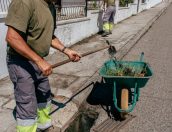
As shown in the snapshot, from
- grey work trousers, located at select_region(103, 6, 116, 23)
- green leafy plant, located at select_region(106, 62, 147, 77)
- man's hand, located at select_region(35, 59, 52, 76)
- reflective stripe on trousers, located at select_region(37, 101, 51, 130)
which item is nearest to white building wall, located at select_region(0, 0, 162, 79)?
grey work trousers, located at select_region(103, 6, 116, 23)

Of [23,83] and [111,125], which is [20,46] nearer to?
[23,83]

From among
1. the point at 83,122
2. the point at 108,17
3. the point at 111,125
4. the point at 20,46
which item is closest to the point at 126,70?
the point at 111,125

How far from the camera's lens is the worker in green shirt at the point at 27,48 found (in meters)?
2.86

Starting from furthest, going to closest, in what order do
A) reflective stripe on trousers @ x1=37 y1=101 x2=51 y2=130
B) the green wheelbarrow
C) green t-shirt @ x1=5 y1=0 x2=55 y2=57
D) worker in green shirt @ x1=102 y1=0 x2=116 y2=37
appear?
1. worker in green shirt @ x1=102 y1=0 x2=116 y2=37
2. the green wheelbarrow
3. reflective stripe on trousers @ x1=37 y1=101 x2=51 y2=130
4. green t-shirt @ x1=5 y1=0 x2=55 y2=57

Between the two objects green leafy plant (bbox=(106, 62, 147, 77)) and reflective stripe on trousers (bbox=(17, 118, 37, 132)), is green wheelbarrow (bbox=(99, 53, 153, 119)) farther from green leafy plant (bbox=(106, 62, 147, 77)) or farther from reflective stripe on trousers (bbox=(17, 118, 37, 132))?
reflective stripe on trousers (bbox=(17, 118, 37, 132))

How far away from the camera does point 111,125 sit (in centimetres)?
439

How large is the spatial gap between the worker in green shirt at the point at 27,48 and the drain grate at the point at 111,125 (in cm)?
120

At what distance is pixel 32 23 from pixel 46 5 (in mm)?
309

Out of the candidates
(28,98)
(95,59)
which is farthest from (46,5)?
(95,59)

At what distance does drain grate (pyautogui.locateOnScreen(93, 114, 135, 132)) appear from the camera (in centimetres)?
427

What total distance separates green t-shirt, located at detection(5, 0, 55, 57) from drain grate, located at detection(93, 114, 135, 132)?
162 cm

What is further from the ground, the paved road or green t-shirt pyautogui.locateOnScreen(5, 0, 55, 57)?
green t-shirt pyautogui.locateOnScreen(5, 0, 55, 57)

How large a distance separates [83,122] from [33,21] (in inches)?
82.9

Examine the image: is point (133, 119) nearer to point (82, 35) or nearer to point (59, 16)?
point (59, 16)
